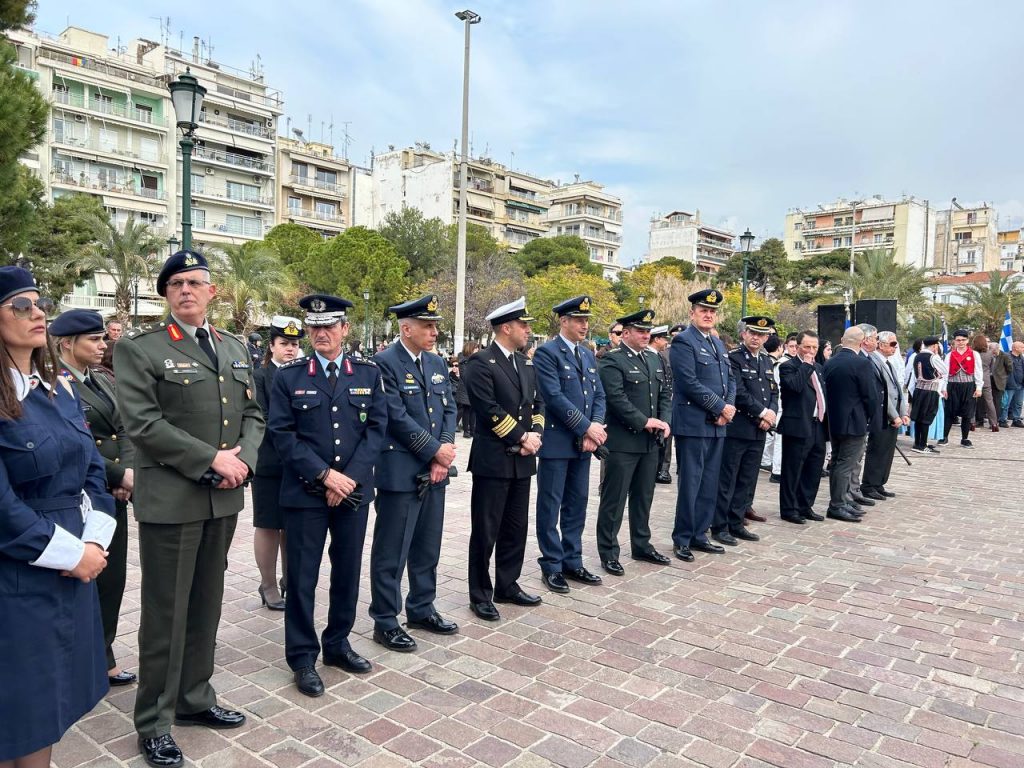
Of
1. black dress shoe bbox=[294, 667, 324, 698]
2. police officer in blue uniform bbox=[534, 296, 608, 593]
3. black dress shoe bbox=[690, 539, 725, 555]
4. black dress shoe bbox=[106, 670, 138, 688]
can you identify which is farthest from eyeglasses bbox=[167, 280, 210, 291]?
black dress shoe bbox=[690, 539, 725, 555]

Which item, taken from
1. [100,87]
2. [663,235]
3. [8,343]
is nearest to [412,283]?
[100,87]

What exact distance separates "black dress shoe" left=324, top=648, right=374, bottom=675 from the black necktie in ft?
6.10

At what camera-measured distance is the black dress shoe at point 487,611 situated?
16.0 ft

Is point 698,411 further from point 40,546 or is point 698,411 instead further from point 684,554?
point 40,546

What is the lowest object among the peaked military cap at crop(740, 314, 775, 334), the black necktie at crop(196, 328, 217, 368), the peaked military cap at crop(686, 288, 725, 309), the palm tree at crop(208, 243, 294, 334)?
the black necktie at crop(196, 328, 217, 368)

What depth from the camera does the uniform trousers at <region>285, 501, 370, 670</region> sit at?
387 centimetres

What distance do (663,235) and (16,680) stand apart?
95561mm

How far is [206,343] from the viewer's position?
11.3 feet

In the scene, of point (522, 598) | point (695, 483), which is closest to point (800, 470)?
point (695, 483)

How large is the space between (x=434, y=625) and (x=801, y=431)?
4973mm

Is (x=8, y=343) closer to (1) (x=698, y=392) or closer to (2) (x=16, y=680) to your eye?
(2) (x=16, y=680)

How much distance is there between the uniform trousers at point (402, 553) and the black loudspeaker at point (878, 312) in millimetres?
10817

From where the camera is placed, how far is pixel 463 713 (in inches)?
141

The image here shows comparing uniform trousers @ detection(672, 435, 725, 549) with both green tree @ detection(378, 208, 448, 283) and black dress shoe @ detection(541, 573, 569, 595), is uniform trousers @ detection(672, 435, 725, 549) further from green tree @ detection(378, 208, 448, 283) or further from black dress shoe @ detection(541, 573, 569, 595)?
green tree @ detection(378, 208, 448, 283)
